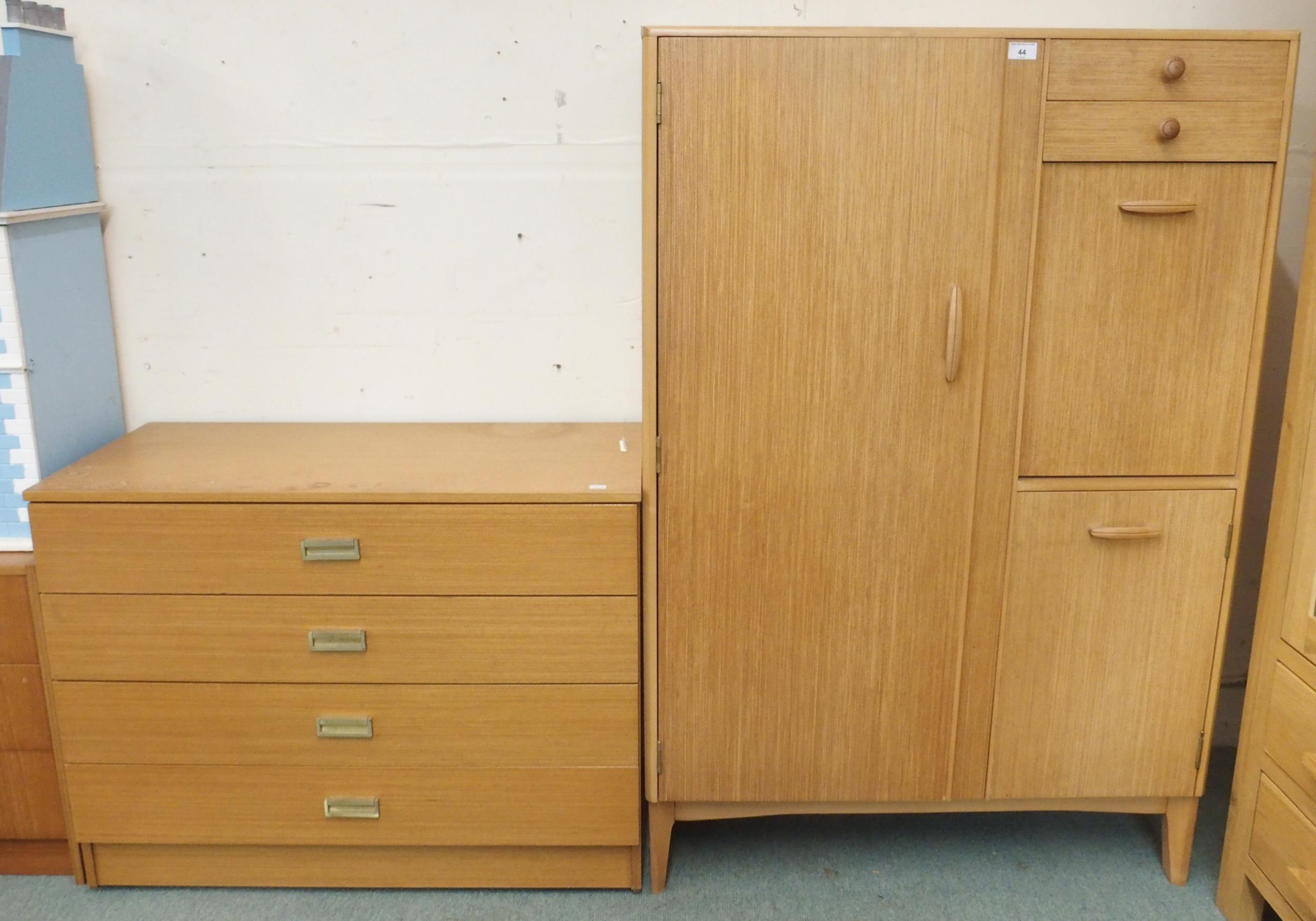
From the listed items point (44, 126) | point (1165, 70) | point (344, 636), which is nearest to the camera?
point (1165, 70)

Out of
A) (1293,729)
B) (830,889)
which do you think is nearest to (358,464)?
(830,889)

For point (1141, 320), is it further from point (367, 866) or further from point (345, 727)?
point (367, 866)

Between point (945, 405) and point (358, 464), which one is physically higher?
point (945, 405)

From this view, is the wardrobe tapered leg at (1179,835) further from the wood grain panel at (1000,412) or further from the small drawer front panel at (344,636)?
the small drawer front panel at (344,636)

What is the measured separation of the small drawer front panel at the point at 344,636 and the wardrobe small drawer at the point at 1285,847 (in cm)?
109

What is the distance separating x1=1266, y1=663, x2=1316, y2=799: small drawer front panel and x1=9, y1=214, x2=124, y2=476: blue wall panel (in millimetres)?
2171

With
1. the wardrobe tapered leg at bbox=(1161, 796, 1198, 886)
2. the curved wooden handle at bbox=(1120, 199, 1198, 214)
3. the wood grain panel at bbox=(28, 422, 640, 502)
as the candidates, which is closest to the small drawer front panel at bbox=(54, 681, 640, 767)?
the wood grain panel at bbox=(28, 422, 640, 502)

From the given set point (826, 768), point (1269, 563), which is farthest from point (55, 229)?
point (1269, 563)

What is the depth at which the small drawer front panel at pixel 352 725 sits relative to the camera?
1.89m

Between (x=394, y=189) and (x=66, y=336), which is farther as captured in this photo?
(x=394, y=189)

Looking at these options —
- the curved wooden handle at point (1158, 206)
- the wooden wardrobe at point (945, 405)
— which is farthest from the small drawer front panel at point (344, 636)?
the curved wooden handle at point (1158, 206)

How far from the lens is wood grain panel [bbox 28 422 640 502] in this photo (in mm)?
1801

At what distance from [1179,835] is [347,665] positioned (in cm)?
154

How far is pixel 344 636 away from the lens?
6.13 ft
